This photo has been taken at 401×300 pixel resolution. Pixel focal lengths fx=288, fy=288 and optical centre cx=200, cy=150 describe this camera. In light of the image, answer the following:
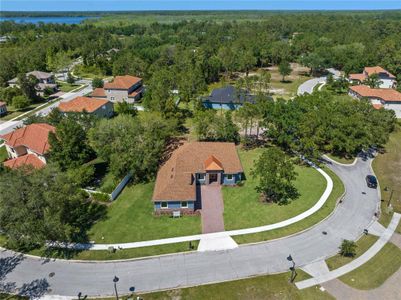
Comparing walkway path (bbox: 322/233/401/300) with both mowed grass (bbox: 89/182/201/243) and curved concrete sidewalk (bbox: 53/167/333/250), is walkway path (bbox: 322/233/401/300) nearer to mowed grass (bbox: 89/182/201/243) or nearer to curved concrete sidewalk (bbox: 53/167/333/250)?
curved concrete sidewalk (bbox: 53/167/333/250)

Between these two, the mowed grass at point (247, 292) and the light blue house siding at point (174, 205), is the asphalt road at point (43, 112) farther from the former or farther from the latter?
the mowed grass at point (247, 292)

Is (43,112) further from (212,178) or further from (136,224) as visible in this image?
(212,178)

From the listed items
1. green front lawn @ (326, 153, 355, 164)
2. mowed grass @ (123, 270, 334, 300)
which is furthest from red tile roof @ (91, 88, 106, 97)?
mowed grass @ (123, 270, 334, 300)

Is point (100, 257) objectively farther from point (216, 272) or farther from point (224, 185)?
point (224, 185)

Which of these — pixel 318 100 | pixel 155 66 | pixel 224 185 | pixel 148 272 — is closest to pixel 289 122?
pixel 318 100

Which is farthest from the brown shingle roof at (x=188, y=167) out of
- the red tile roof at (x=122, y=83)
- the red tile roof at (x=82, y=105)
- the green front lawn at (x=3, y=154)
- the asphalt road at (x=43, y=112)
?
the red tile roof at (x=122, y=83)
